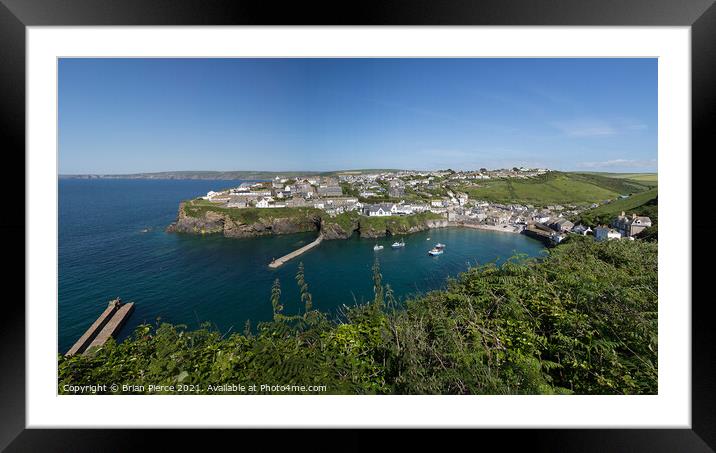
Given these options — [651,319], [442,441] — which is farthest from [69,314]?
[651,319]

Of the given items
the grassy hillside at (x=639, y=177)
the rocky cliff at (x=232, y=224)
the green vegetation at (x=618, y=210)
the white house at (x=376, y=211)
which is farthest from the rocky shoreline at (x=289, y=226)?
the grassy hillside at (x=639, y=177)

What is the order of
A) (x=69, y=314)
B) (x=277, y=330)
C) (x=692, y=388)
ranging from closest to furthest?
1. (x=692, y=388)
2. (x=277, y=330)
3. (x=69, y=314)

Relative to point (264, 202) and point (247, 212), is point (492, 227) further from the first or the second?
point (247, 212)

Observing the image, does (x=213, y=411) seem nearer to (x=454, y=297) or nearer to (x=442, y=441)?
(x=442, y=441)

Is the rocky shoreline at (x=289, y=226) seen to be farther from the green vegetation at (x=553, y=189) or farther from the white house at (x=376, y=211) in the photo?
the green vegetation at (x=553, y=189)
